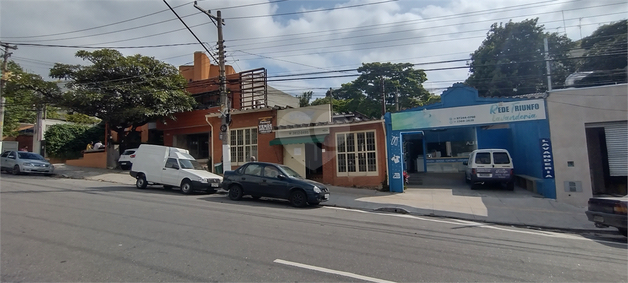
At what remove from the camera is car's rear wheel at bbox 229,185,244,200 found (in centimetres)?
1205

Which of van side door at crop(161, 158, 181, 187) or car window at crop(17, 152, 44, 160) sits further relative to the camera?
car window at crop(17, 152, 44, 160)

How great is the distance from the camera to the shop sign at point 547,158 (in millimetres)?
12820

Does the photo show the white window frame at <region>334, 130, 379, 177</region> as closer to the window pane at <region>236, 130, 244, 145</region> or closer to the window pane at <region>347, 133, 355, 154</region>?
the window pane at <region>347, 133, 355, 154</region>

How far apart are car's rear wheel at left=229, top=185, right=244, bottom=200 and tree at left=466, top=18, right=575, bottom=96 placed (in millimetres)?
22886

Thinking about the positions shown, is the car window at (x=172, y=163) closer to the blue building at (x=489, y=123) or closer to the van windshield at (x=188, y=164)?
the van windshield at (x=188, y=164)

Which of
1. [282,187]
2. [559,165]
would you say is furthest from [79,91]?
[559,165]

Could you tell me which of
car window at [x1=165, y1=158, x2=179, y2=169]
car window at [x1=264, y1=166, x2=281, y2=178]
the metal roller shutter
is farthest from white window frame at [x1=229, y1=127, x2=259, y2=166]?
the metal roller shutter

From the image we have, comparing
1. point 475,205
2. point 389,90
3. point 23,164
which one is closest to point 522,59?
point 389,90

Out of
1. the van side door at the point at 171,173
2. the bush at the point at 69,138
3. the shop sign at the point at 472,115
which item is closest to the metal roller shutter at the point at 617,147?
the shop sign at the point at 472,115

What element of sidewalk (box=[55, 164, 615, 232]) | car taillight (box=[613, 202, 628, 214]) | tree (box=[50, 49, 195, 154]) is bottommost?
sidewalk (box=[55, 164, 615, 232])

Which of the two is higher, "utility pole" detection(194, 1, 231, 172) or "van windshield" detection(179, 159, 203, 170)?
"utility pole" detection(194, 1, 231, 172)

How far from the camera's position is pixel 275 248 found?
5855 mm

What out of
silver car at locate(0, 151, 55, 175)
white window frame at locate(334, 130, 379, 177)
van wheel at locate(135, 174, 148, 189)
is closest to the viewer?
van wheel at locate(135, 174, 148, 189)

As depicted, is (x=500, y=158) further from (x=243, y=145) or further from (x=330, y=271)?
(x=243, y=145)
